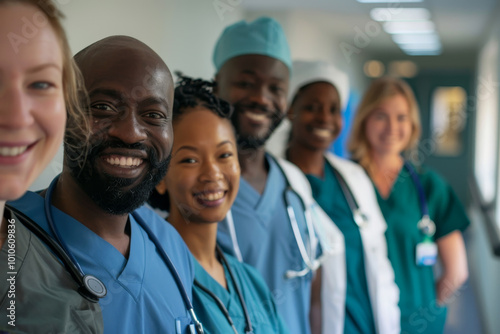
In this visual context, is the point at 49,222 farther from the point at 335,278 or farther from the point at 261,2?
the point at 261,2

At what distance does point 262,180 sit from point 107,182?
0.65 meters

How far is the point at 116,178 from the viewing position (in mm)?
670

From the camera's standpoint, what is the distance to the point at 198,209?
3.06ft

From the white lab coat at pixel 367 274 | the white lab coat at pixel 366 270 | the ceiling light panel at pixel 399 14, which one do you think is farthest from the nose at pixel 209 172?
the ceiling light panel at pixel 399 14

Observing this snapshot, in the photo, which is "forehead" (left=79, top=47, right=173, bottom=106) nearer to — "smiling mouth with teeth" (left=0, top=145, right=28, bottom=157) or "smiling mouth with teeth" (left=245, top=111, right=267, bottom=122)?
"smiling mouth with teeth" (left=0, top=145, right=28, bottom=157)

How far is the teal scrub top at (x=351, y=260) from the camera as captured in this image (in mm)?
1539

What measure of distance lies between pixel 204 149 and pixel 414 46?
5456mm

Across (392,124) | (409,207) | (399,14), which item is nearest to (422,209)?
(409,207)

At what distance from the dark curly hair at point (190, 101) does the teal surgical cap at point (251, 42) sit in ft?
0.72

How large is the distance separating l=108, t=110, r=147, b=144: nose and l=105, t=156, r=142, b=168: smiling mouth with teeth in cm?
2

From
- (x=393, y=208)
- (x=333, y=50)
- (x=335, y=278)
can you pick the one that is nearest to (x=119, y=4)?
(x=335, y=278)

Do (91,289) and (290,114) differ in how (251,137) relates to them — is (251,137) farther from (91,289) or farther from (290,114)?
(91,289)

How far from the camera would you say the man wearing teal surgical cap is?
1154 millimetres

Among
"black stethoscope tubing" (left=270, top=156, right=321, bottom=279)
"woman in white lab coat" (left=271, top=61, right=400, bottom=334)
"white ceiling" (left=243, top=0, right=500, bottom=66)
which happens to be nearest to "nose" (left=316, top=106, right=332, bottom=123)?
"woman in white lab coat" (left=271, top=61, right=400, bottom=334)
